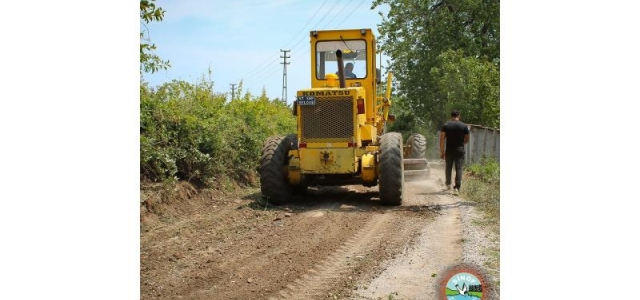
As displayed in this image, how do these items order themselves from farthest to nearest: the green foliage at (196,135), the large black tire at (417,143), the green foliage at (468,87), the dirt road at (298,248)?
the large black tire at (417,143) → the green foliage at (196,135) → the green foliage at (468,87) → the dirt road at (298,248)

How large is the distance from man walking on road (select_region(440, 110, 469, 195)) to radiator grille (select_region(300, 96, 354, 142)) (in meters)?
1.17

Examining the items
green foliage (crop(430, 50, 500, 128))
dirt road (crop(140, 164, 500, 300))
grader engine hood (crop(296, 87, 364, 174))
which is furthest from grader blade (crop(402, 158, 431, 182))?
green foliage (crop(430, 50, 500, 128))

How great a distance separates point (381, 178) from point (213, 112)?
2.15m

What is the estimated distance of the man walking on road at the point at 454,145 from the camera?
780cm

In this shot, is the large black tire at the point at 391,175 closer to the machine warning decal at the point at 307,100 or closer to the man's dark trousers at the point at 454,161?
the machine warning decal at the point at 307,100

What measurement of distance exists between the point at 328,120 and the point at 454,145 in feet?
6.35

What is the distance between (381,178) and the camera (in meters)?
8.05

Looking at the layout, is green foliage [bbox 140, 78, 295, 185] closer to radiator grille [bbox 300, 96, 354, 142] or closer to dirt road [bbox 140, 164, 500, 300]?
dirt road [bbox 140, 164, 500, 300]

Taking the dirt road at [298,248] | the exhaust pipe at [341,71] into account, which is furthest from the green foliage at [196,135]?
the exhaust pipe at [341,71]

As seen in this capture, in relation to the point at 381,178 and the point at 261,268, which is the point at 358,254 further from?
the point at 381,178

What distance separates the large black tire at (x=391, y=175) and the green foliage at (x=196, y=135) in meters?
1.93

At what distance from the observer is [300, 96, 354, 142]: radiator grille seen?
26.5ft
